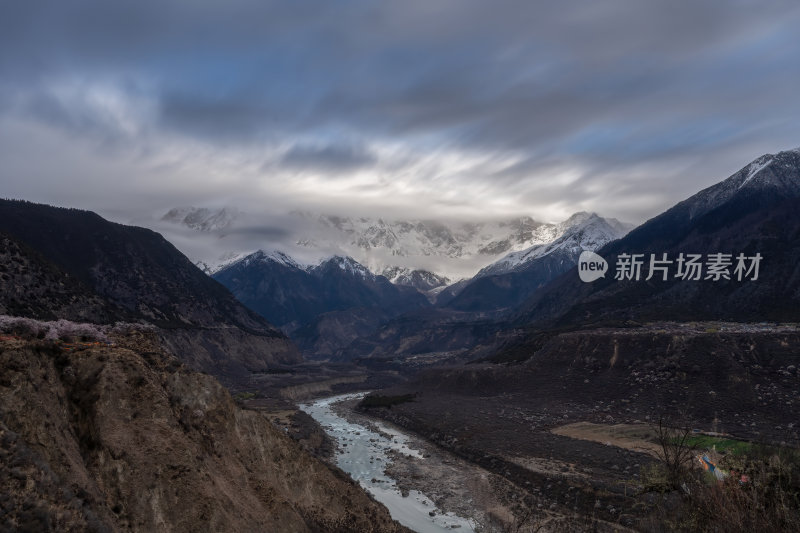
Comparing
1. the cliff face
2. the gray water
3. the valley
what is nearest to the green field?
the valley

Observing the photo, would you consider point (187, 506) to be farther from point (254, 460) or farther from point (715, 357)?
point (715, 357)

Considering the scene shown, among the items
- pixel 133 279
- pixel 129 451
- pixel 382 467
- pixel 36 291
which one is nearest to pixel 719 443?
pixel 382 467

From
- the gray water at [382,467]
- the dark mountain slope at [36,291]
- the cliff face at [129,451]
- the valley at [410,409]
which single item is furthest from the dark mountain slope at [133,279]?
the cliff face at [129,451]

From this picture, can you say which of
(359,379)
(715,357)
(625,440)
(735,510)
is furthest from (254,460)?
(359,379)

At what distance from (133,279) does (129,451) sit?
16523cm

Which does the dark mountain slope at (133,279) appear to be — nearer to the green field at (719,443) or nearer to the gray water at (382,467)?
the gray water at (382,467)

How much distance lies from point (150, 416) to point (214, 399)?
20.6 feet

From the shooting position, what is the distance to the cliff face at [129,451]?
50.2ft

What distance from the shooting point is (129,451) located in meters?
19.8

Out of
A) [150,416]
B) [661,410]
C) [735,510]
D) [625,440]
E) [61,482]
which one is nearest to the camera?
[735,510]

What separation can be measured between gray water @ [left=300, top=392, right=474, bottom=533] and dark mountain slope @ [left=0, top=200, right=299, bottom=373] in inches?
2551

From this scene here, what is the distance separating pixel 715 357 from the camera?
83062 millimetres

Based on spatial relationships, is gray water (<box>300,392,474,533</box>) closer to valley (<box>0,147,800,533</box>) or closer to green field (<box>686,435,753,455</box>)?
valley (<box>0,147,800,533</box>)

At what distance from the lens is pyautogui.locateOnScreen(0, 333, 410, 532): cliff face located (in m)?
15.3
